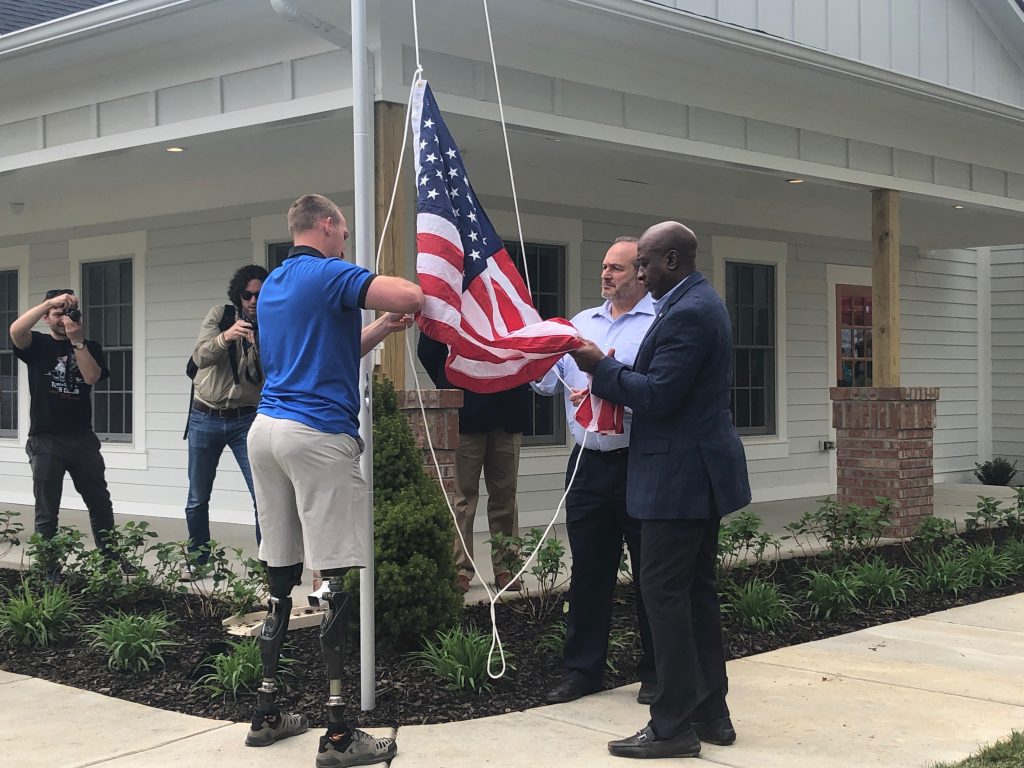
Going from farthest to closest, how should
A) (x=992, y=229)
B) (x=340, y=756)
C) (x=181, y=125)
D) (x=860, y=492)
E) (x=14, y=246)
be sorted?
(x=992, y=229) → (x=14, y=246) → (x=860, y=492) → (x=181, y=125) → (x=340, y=756)

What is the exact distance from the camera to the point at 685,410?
4117 mm

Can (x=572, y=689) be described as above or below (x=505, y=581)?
below

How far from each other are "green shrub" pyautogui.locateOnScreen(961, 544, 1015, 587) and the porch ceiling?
340 centimetres

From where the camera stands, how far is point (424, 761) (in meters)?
4.02

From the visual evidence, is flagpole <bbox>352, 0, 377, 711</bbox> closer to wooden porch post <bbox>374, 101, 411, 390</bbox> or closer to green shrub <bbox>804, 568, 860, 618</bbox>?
wooden porch post <bbox>374, 101, 411, 390</bbox>

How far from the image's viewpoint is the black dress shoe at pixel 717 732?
4.24m

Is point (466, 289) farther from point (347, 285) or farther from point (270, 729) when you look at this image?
point (270, 729)

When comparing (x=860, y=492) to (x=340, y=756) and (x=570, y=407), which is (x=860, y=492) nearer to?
(x=570, y=407)

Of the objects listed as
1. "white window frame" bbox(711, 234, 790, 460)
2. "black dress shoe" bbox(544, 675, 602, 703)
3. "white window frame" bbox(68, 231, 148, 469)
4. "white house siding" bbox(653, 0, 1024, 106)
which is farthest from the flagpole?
"white window frame" bbox(711, 234, 790, 460)

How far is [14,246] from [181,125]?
213 inches

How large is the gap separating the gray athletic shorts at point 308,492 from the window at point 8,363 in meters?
9.28

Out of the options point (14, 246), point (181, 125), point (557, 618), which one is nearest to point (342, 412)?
point (557, 618)

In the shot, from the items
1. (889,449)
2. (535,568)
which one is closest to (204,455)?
(535,568)

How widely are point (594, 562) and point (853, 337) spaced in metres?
9.49
